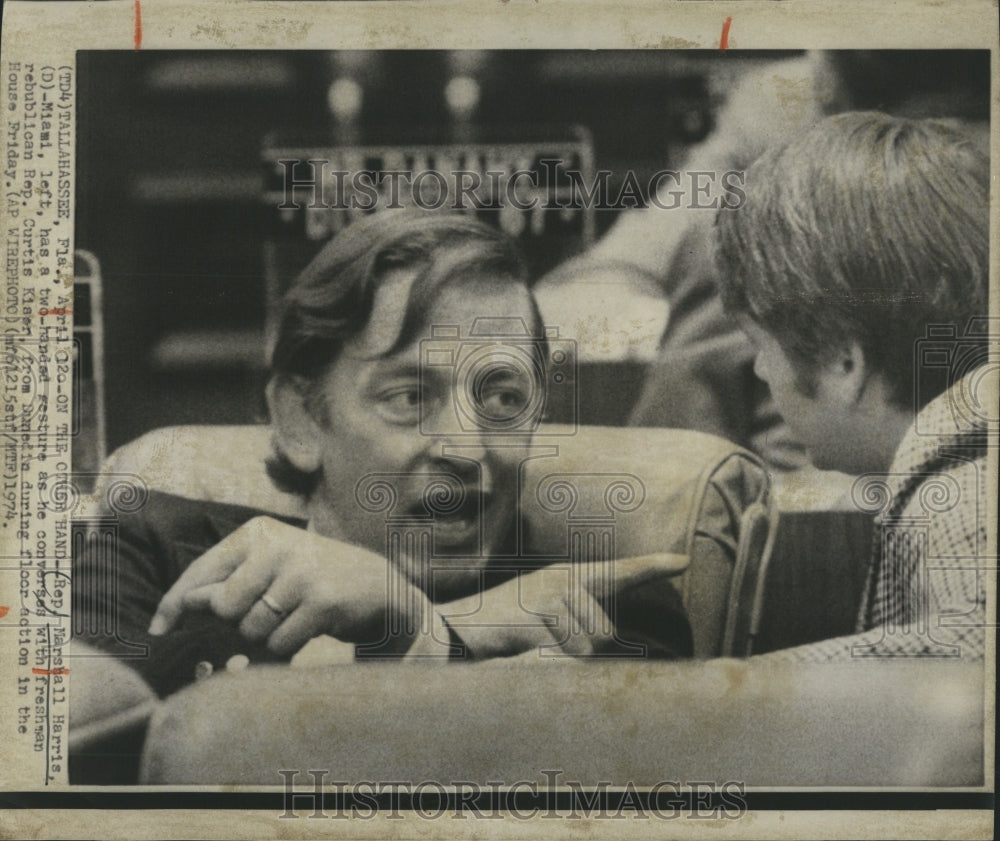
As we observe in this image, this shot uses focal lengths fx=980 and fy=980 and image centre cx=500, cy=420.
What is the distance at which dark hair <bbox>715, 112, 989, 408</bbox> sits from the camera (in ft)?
10.7

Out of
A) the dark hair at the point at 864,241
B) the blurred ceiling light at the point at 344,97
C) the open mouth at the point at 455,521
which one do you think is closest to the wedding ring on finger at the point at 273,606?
the open mouth at the point at 455,521

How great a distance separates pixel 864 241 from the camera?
326 cm

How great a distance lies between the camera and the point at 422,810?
323 cm

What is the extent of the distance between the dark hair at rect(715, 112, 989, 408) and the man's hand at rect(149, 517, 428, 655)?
4.89 feet

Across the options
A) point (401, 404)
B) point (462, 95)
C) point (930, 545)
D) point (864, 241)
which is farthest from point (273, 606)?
point (864, 241)

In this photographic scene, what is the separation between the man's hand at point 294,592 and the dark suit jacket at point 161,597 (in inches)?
1.6

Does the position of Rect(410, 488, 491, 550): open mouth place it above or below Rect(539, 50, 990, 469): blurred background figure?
below

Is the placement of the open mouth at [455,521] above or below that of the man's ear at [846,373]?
Result: below

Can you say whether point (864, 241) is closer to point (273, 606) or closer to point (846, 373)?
point (846, 373)

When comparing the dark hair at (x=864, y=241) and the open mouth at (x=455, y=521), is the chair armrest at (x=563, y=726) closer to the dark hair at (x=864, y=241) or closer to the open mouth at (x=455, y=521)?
the open mouth at (x=455, y=521)

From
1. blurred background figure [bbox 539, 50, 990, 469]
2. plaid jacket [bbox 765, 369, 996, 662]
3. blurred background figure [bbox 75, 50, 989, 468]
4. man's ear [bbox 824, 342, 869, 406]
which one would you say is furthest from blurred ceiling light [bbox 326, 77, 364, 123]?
plaid jacket [bbox 765, 369, 996, 662]

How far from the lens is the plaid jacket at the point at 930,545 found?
10.6ft

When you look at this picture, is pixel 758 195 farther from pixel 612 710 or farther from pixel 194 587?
pixel 194 587

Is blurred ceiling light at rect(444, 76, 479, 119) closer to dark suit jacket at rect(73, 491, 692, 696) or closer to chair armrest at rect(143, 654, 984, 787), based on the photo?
dark suit jacket at rect(73, 491, 692, 696)
